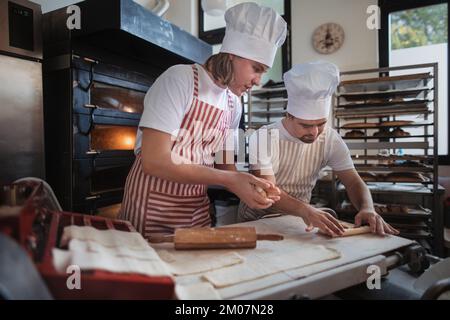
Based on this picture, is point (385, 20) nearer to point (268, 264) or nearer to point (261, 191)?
point (261, 191)

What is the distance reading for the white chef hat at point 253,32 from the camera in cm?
122

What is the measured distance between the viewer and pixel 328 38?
12.1 feet

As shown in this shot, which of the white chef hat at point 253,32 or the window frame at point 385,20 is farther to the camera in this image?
the window frame at point 385,20

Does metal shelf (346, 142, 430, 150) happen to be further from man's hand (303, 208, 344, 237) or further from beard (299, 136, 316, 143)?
man's hand (303, 208, 344, 237)

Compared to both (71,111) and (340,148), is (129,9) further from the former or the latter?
(340,148)

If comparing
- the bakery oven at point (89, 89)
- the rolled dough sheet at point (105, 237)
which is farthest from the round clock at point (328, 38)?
the rolled dough sheet at point (105, 237)

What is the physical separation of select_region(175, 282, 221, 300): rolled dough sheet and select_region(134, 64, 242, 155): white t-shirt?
1.71 ft

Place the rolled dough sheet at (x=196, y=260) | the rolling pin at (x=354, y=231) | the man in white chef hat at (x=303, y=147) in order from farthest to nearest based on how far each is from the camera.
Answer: the man in white chef hat at (x=303, y=147)
the rolling pin at (x=354, y=231)
the rolled dough sheet at (x=196, y=260)

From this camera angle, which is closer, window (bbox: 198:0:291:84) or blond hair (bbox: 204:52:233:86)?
blond hair (bbox: 204:52:233:86)

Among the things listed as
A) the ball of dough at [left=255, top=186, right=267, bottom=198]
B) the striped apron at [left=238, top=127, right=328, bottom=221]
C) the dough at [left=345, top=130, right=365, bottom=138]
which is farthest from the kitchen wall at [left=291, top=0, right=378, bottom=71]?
the ball of dough at [left=255, top=186, right=267, bottom=198]

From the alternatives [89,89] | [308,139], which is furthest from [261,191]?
[89,89]

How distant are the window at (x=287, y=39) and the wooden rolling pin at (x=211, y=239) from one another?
3.31 metres

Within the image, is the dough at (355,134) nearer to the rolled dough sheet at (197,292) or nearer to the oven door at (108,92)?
the oven door at (108,92)

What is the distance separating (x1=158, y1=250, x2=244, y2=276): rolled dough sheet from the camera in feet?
2.67
